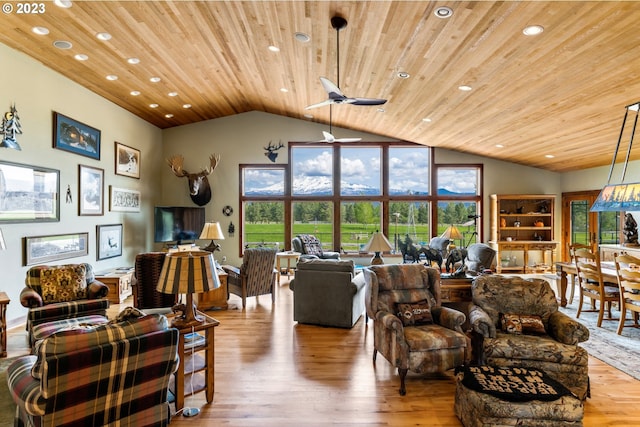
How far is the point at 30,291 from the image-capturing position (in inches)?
154

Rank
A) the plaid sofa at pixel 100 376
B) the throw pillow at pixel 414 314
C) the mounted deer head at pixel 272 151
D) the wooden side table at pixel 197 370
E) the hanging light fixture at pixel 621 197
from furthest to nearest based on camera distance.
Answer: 1. the mounted deer head at pixel 272 151
2. the hanging light fixture at pixel 621 197
3. the throw pillow at pixel 414 314
4. the wooden side table at pixel 197 370
5. the plaid sofa at pixel 100 376

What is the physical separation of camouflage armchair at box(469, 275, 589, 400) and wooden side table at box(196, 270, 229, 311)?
3.80 meters

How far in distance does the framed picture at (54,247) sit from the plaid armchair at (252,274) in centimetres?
Answer: 243

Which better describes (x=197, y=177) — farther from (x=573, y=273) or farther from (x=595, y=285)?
(x=595, y=285)

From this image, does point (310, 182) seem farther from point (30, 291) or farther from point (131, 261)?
point (30, 291)

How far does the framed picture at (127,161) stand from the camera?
717cm

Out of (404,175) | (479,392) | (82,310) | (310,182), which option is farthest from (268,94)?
(479,392)

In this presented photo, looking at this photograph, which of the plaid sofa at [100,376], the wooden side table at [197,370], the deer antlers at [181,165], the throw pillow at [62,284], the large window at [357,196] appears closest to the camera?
the plaid sofa at [100,376]

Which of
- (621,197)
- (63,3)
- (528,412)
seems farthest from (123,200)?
(621,197)

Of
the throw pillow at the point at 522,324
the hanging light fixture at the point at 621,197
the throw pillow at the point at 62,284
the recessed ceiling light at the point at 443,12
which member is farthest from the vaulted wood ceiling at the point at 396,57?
the throw pillow at the point at 62,284

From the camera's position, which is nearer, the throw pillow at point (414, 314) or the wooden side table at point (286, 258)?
the throw pillow at point (414, 314)

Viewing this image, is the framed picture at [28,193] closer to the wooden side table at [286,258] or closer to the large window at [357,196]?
the wooden side table at [286,258]

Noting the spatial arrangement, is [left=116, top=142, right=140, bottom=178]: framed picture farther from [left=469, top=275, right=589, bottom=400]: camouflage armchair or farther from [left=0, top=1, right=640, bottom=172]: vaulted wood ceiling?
[left=469, top=275, right=589, bottom=400]: camouflage armchair

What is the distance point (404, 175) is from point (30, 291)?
26.0 ft
